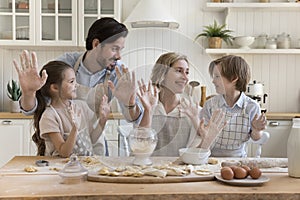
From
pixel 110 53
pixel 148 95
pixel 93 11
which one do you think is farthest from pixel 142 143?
pixel 93 11

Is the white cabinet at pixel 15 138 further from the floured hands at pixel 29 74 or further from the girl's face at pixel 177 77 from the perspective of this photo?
the girl's face at pixel 177 77

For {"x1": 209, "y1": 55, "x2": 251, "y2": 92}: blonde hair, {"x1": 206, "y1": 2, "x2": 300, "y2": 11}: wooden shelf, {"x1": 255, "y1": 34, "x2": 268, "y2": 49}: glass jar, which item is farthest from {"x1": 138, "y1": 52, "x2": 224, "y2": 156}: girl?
{"x1": 255, "y1": 34, "x2": 268, "y2": 49}: glass jar

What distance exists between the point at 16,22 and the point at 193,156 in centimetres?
299

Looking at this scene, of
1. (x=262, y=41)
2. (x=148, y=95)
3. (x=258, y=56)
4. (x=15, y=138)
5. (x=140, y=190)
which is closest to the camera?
(x=140, y=190)

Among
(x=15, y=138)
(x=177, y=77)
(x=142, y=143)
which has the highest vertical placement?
(x=177, y=77)

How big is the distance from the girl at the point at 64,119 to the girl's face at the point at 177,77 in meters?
0.27

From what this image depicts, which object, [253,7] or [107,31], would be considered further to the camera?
[253,7]

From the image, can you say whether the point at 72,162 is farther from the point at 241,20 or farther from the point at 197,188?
the point at 241,20

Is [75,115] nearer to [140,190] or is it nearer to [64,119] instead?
[64,119]

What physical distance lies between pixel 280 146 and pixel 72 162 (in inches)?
114

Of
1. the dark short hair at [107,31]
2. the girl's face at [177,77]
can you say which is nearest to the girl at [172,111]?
the girl's face at [177,77]

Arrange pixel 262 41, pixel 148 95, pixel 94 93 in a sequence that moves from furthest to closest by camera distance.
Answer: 1. pixel 262 41
2. pixel 94 93
3. pixel 148 95

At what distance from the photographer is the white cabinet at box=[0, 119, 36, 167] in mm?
3918

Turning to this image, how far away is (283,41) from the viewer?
13.8 ft
